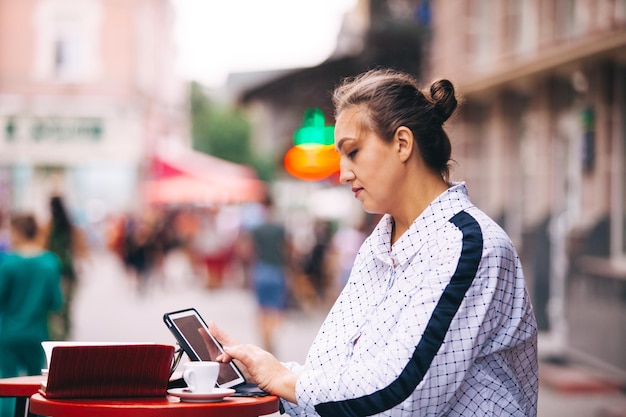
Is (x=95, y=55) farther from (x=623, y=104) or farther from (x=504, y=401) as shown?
(x=504, y=401)

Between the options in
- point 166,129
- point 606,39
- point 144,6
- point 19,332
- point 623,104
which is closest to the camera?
point 19,332

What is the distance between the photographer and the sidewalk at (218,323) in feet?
29.9

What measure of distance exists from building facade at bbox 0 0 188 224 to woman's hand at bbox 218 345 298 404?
113 ft

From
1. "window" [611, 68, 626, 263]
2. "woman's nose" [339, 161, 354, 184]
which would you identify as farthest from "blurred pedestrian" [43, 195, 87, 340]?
"woman's nose" [339, 161, 354, 184]

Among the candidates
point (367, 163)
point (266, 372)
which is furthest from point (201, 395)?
point (367, 163)

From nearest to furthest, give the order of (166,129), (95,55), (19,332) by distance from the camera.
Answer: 1. (19,332)
2. (95,55)
3. (166,129)

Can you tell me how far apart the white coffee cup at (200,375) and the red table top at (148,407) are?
0.05m

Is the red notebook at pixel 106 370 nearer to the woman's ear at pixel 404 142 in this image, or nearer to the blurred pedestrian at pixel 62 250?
the woman's ear at pixel 404 142

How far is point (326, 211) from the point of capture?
3142cm

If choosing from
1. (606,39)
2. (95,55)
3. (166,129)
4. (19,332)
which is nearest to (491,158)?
(606,39)

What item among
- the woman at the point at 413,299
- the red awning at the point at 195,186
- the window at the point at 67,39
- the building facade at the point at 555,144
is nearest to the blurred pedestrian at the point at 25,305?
the building facade at the point at 555,144

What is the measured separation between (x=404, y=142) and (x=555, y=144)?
10.7m

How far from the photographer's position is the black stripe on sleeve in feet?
7.87

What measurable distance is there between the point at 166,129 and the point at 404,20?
29.9 metres
